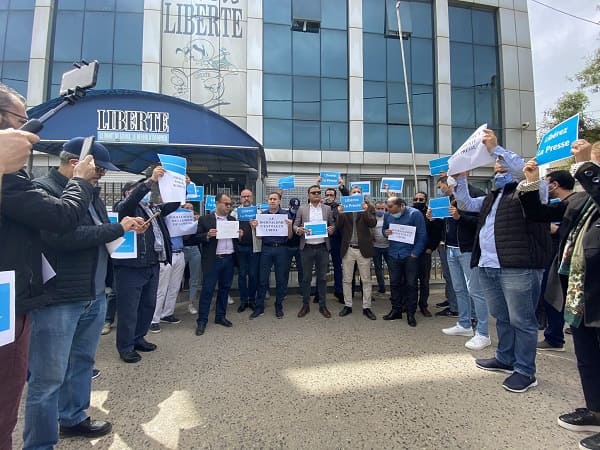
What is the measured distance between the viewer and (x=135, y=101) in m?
5.97

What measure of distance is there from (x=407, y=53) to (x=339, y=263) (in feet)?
45.9

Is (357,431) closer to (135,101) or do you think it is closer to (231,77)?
(135,101)

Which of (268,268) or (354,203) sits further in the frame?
(268,268)

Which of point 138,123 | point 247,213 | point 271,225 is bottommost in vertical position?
point 271,225

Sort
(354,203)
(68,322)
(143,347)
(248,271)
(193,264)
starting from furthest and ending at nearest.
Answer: (193,264) < (248,271) < (354,203) < (143,347) < (68,322)

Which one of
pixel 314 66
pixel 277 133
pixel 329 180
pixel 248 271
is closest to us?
pixel 248 271

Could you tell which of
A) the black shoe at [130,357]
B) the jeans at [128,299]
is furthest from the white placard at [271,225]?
the black shoe at [130,357]

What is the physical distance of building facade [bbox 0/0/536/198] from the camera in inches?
548

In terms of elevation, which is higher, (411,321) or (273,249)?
(273,249)

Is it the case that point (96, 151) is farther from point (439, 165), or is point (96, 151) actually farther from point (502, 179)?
point (439, 165)

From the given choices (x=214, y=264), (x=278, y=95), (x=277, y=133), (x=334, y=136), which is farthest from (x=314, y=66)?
(x=214, y=264)

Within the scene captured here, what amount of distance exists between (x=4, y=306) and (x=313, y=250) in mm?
4542

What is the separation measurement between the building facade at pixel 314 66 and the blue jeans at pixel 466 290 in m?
10.5

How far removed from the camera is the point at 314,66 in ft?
50.1
